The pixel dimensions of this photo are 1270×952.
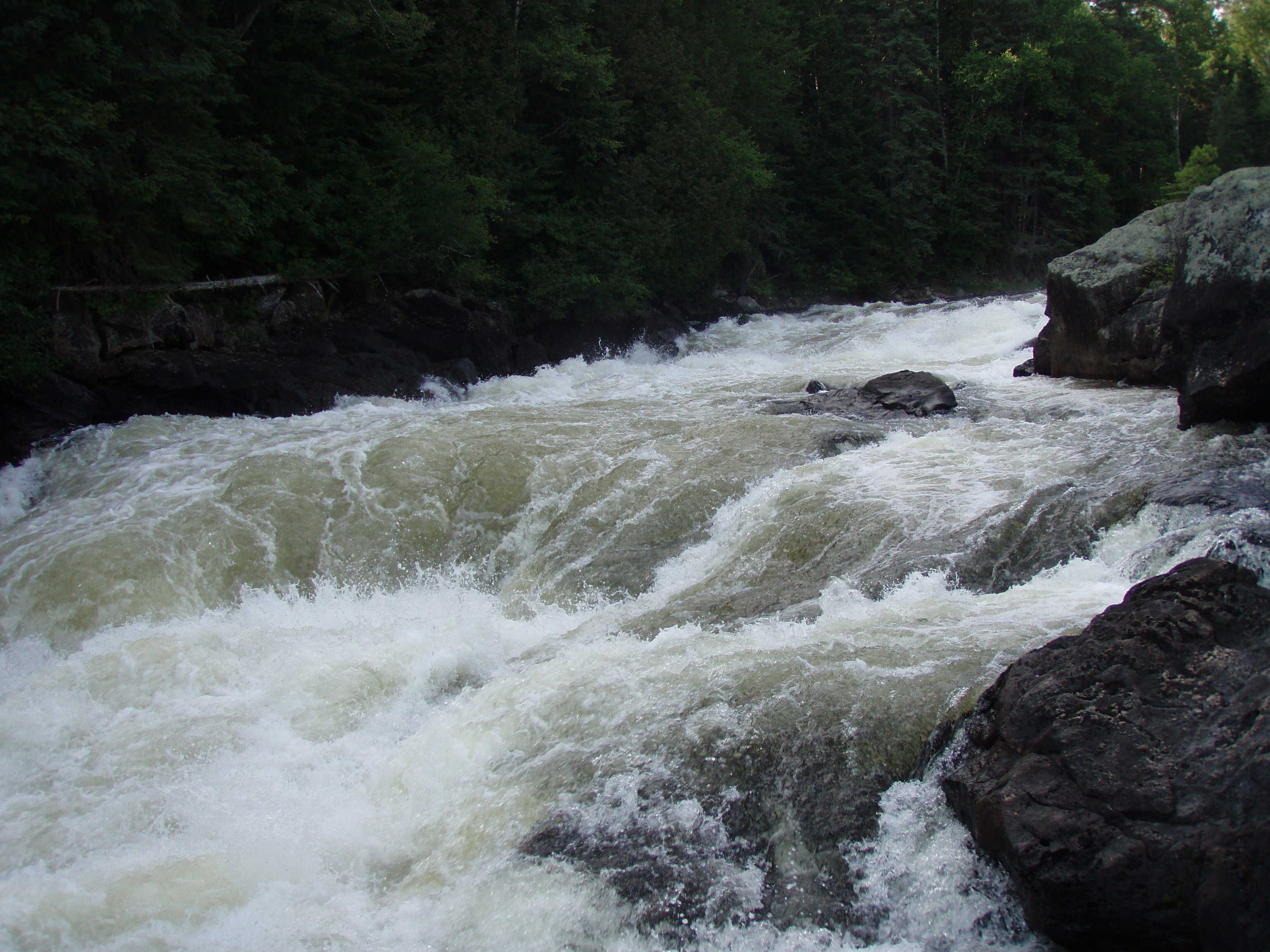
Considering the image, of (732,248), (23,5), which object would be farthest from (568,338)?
(23,5)

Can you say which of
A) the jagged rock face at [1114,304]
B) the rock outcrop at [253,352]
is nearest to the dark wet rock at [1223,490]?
the jagged rock face at [1114,304]

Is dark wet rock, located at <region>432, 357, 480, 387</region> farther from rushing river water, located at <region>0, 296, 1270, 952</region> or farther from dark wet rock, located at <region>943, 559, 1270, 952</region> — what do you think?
dark wet rock, located at <region>943, 559, 1270, 952</region>

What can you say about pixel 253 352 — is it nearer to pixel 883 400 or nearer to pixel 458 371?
pixel 458 371

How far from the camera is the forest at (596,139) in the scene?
9.33m

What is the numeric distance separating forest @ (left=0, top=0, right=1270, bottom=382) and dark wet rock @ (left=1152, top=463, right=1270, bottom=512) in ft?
32.9

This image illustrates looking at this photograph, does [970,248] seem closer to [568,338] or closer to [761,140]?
[761,140]

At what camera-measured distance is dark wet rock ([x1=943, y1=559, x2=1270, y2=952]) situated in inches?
109

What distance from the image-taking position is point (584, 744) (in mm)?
4230

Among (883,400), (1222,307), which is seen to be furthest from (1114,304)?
(1222,307)

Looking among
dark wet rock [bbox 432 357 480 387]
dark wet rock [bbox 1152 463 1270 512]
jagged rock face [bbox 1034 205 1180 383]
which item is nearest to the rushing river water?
dark wet rock [bbox 1152 463 1270 512]

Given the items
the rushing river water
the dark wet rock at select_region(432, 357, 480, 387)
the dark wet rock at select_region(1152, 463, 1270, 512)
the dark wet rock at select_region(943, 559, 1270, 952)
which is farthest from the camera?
the dark wet rock at select_region(432, 357, 480, 387)

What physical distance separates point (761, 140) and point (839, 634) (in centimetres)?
2298

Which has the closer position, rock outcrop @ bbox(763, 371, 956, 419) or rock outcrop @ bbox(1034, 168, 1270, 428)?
rock outcrop @ bbox(1034, 168, 1270, 428)

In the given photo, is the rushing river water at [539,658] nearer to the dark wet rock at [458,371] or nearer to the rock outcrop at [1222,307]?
the rock outcrop at [1222,307]
